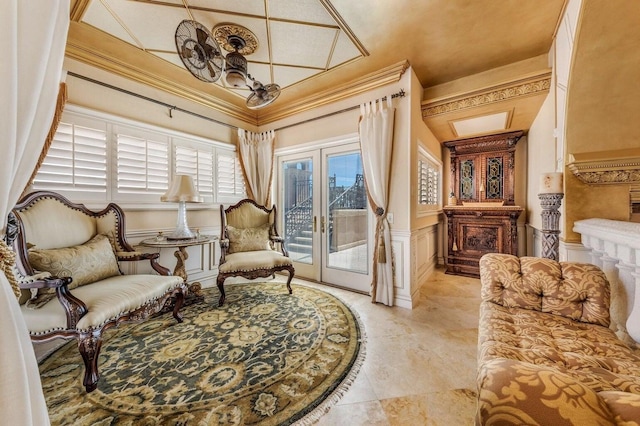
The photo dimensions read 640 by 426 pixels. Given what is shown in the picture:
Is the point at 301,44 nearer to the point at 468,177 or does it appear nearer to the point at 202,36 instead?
the point at 202,36

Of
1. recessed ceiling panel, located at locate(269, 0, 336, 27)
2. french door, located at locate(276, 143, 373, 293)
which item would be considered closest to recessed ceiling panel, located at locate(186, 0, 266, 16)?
recessed ceiling panel, located at locate(269, 0, 336, 27)

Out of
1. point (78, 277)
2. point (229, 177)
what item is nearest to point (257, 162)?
point (229, 177)

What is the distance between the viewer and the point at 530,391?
56cm

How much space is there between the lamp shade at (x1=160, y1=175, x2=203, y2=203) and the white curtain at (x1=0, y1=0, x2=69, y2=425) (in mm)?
2003

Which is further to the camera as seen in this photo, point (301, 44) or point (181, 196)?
point (181, 196)

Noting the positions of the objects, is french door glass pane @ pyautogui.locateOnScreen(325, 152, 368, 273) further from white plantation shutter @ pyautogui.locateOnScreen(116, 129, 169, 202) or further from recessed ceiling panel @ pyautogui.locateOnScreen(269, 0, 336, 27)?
white plantation shutter @ pyautogui.locateOnScreen(116, 129, 169, 202)

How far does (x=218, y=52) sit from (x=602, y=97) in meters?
3.20

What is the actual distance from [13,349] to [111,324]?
134 centimetres

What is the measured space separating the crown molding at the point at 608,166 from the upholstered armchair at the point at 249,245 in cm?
306

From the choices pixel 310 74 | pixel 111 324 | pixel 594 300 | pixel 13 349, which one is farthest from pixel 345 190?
pixel 13 349

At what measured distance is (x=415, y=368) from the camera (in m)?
1.80

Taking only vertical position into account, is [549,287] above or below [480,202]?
below

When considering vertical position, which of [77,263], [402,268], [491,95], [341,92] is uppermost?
[341,92]

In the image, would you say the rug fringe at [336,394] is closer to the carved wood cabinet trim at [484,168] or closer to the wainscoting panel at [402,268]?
the wainscoting panel at [402,268]
